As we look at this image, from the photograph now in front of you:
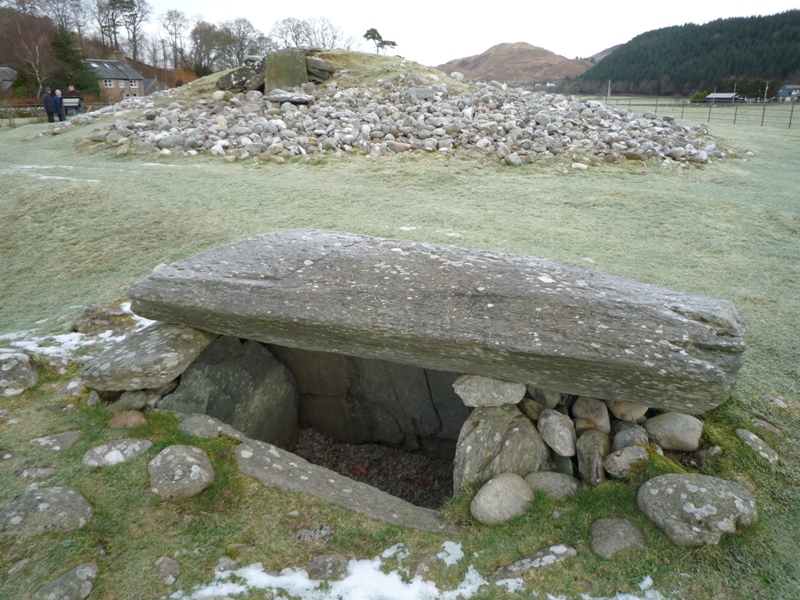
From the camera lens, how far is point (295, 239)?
4.41m

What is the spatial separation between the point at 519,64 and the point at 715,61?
21.2 meters

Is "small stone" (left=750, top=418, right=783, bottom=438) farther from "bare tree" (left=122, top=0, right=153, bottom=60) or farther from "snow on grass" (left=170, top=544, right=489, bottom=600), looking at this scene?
"bare tree" (left=122, top=0, right=153, bottom=60)

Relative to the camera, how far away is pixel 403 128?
42.3 feet

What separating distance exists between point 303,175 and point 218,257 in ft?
22.6

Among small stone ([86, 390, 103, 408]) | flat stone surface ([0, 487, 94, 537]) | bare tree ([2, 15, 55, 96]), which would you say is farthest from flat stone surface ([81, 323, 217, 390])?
bare tree ([2, 15, 55, 96])

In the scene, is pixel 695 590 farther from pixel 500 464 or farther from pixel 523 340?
pixel 523 340

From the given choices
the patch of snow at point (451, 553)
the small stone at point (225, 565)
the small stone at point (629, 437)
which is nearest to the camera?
the small stone at point (225, 565)

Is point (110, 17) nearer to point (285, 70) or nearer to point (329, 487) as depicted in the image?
point (285, 70)

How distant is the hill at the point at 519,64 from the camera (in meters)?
42.5

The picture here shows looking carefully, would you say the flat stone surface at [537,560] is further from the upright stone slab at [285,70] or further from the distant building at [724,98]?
the distant building at [724,98]

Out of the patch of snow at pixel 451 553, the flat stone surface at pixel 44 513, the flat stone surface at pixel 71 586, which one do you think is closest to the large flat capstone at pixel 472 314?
the patch of snow at pixel 451 553

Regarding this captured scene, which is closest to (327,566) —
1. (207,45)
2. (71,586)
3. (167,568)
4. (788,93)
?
(167,568)

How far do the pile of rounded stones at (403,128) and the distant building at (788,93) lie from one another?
48.0 feet

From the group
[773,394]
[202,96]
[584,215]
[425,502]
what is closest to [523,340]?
[425,502]
